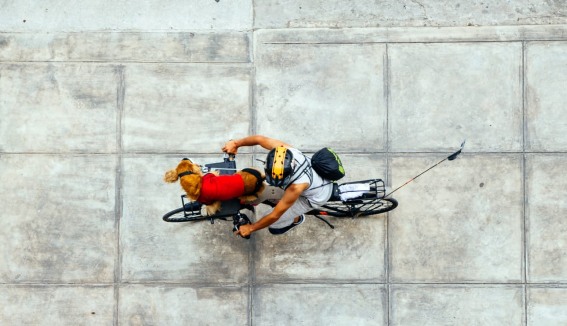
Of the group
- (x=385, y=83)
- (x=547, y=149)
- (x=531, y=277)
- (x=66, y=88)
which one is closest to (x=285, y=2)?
(x=385, y=83)

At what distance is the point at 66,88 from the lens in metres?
7.44

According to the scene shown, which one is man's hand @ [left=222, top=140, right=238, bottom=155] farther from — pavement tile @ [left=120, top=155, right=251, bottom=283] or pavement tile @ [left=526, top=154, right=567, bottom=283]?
pavement tile @ [left=526, top=154, right=567, bottom=283]

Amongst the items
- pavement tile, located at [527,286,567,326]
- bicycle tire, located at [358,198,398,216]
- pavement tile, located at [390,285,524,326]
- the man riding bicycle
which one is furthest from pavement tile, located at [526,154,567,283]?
the man riding bicycle

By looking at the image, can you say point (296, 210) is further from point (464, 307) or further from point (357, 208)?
point (464, 307)

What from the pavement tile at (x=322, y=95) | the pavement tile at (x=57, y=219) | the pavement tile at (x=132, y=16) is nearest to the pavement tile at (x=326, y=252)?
the pavement tile at (x=322, y=95)

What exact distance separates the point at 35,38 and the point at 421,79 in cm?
457

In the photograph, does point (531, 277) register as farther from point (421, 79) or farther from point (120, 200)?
point (120, 200)

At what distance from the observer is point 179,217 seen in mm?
7184

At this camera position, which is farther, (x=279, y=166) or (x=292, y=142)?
(x=292, y=142)

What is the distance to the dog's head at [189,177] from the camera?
214 inches

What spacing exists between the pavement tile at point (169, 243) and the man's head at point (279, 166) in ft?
A: 6.04

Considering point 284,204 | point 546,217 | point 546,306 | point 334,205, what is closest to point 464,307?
point 546,306

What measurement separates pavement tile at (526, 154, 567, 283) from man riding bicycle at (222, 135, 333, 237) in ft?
8.55

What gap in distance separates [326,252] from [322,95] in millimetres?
1802
